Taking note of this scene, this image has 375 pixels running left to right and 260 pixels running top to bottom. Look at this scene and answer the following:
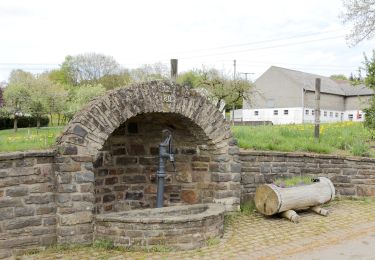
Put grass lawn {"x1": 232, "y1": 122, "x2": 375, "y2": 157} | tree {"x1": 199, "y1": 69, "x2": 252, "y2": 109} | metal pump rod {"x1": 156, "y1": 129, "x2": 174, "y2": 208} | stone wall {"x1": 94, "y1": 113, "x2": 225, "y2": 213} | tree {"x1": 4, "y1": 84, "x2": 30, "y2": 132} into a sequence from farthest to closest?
tree {"x1": 4, "y1": 84, "x2": 30, "y2": 132}
tree {"x1": 199, "y1": 69, "x2": 252, "y2": 109}
grass lawn {"x1": 232, "y1": 122, "x2": 375, "y2": 157}
stone wall {"x1": 94, "y1": 113, "x2": 225, "y2": 213}
metal pump rod {"x1": 156, "y1": 129, "x2": 174, "y2": 208}

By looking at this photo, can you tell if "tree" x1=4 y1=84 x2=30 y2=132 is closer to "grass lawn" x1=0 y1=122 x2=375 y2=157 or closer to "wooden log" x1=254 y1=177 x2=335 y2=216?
"grass lawn" x1=0 y1=122 x2=375 y2=157

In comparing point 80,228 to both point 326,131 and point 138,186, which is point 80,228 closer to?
point 138,186

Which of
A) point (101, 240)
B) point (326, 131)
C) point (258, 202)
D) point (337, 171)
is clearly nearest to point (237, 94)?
point (326, 131)

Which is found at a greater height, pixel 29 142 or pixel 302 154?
pixel 29 142

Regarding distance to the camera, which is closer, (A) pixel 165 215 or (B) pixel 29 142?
(A) pixel 165 215

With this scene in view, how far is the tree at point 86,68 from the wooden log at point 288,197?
4498cm

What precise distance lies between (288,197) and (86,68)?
161 ft

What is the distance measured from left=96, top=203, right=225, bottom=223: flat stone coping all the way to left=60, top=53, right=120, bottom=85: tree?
45.5 meters

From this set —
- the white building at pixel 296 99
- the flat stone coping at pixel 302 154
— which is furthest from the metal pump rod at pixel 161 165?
the white building at pixel 296 99

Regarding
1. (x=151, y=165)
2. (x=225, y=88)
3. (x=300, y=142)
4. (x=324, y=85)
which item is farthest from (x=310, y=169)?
(x=324, y=85)

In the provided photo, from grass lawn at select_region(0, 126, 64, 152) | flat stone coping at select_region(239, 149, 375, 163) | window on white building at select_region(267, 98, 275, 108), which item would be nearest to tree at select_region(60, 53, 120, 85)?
window on white building at select_region(267, 98, 275, 108)

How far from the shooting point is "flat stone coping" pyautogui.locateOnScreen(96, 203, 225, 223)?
6.11 metres

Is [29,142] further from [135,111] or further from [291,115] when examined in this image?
[291,115]

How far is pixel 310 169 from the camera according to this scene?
31.2 feet
